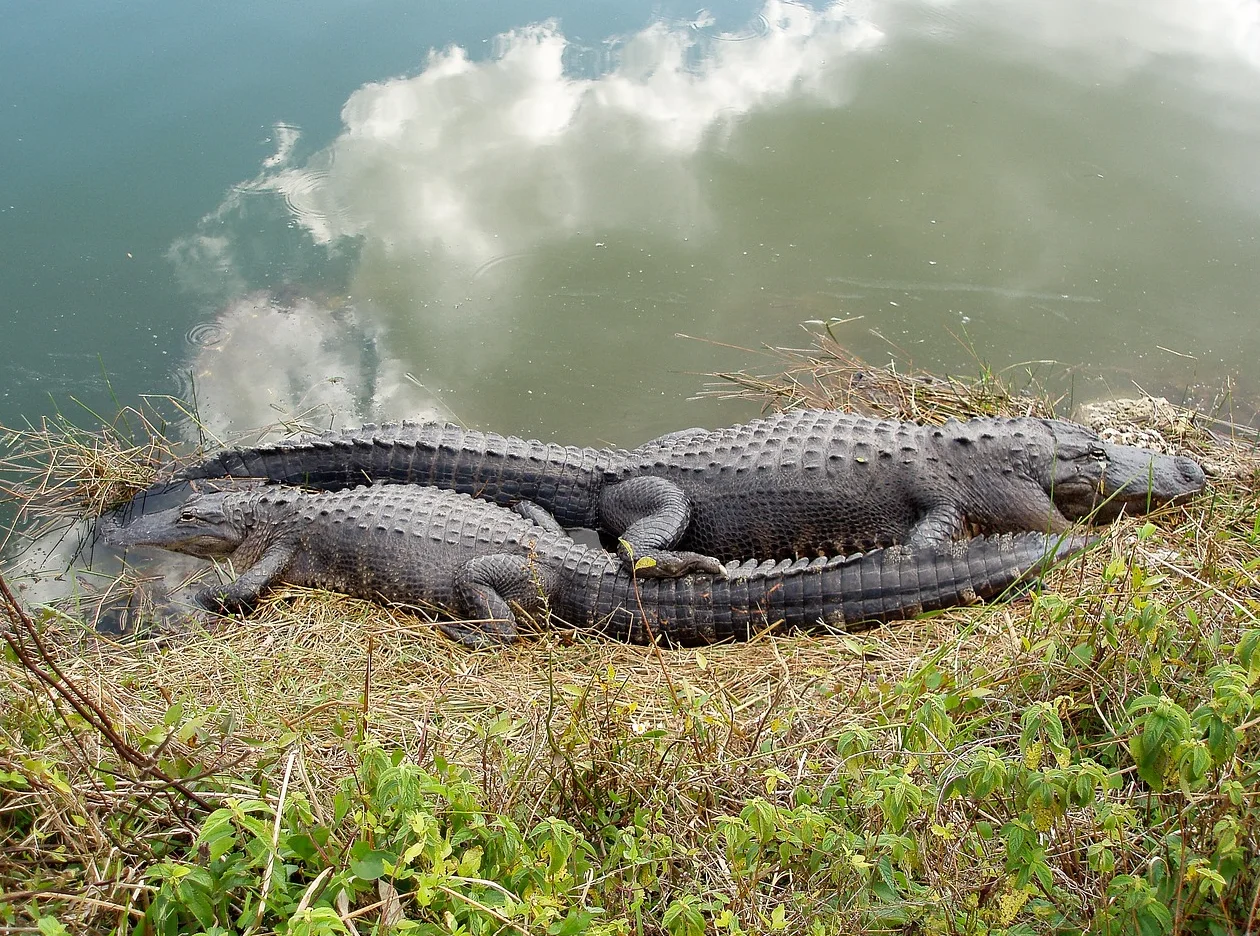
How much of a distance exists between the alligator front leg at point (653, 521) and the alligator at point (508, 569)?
66 mm

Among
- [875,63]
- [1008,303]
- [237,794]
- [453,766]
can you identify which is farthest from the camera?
[875,63]

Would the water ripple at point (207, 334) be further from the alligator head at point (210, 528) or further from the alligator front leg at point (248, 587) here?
the alligator front leg at point (248, 587)

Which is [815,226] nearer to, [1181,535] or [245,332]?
[1181,535]

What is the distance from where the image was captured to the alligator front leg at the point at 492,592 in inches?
161

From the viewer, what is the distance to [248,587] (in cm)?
441


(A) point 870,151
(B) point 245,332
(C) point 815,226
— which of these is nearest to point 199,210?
(B) point 245,332

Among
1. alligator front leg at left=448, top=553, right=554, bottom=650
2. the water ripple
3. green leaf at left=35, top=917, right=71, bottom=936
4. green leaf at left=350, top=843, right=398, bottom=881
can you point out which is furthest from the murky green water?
green leaf at left=35, top=917, right=71, bottom=936

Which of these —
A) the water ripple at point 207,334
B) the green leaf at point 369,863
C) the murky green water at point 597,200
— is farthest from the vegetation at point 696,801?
the water ripple at point 207,334

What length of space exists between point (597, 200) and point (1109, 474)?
424 centimetres

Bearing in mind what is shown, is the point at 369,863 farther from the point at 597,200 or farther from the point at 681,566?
the point at 597,200

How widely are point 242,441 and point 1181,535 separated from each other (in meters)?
4.89

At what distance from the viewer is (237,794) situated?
2152 millimetres

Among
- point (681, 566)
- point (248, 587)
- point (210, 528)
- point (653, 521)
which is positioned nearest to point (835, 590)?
point (681, 566)

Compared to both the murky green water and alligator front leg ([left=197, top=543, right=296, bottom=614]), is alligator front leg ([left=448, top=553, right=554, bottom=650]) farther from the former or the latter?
the murky green water
